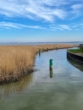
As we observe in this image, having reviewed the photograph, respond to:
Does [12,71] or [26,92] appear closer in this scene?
[26,92]

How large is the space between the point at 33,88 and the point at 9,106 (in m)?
2.65

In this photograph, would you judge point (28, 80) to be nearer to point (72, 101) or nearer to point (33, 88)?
point (33, 88)

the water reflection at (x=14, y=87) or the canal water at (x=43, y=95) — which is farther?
the water reflection at (x=14, y=87)

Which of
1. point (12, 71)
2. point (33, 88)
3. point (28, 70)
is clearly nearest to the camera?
point (33, 88)

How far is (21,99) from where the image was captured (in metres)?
7.98

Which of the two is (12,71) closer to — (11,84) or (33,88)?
(11,84)

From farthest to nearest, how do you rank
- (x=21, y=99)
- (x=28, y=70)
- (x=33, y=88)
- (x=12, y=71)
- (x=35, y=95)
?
(x=28, y=70), (x=12, y=71), (x=33, y=88), (x=35, y=95), (x=21, y=99)

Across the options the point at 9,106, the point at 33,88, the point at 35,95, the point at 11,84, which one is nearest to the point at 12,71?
the point at 11,84

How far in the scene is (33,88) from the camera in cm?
978

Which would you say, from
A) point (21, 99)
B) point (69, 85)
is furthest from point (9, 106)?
point (69, 85)

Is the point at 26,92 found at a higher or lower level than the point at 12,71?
lower

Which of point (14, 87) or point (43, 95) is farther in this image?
point (14, 87)

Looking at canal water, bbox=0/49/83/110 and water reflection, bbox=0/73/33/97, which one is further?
water reflection, bbox=0/73/33/97

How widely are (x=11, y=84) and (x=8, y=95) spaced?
1.68 m
